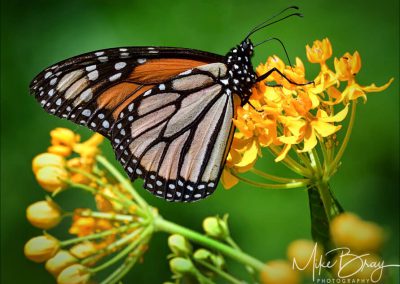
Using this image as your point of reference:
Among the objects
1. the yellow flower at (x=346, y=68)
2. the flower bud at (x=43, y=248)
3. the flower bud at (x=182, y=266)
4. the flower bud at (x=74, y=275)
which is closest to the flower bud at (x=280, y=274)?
the flower bud at (x=182, y=266)

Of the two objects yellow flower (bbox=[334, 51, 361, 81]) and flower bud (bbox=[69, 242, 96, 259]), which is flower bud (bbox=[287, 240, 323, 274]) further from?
flower bud (bbox=[69, 242, 96, 259])

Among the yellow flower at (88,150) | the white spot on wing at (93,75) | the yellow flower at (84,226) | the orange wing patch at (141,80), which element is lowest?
the yellow flower at (84,226)

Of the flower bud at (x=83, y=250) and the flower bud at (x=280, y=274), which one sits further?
the flower bud at (x=83, y=250)

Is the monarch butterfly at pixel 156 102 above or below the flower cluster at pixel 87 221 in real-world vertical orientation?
above

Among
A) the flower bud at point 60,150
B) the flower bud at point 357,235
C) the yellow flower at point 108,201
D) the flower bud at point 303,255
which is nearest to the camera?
the flower bud at point 357,235

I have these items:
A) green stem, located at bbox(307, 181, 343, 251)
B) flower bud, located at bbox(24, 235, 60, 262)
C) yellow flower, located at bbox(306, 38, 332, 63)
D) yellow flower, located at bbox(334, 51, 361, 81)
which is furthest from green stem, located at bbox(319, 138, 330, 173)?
flower bud, located at bbox(24, 235, 60, 262)

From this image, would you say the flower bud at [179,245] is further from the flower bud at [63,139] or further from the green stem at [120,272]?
the flower bud at [63,139]

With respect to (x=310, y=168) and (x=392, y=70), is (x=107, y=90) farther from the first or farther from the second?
(x=392, y=70)
